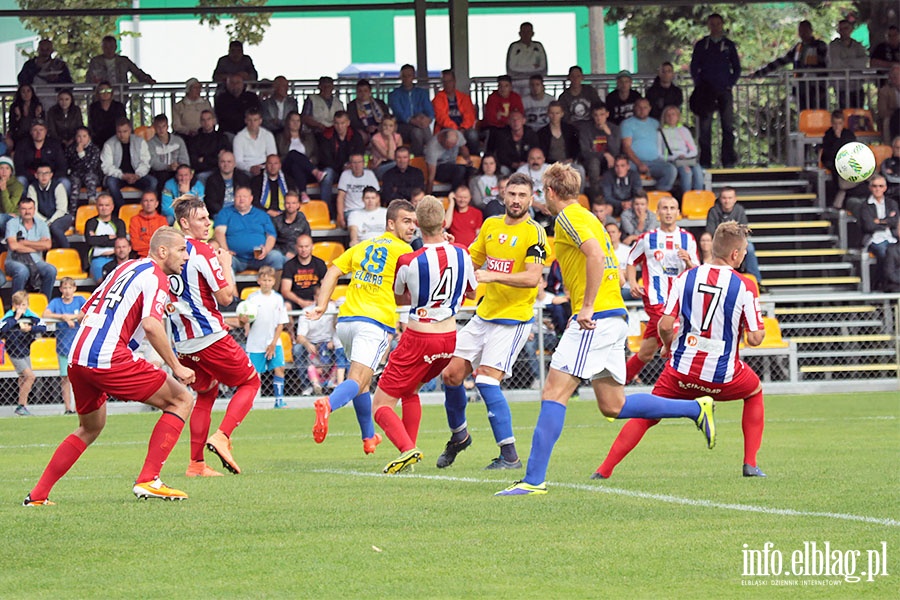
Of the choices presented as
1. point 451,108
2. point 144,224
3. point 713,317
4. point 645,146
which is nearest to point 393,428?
point 713,317

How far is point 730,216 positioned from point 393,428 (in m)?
11.5

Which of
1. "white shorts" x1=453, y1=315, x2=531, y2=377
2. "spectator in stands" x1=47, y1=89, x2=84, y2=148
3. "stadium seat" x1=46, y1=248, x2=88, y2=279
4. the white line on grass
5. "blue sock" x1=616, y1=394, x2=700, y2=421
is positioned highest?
"spectator in stands" x1=47, y1=89, x2=84, y2=148

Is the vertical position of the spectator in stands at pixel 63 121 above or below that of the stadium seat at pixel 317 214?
above

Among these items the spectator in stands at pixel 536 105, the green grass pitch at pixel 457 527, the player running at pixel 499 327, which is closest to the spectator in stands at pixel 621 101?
the spectator in stands at pixel 536 105

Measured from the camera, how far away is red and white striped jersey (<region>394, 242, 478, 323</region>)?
9.52 meters

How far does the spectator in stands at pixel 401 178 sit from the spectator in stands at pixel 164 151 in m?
3.04

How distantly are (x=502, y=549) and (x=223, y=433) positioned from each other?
3.89 m

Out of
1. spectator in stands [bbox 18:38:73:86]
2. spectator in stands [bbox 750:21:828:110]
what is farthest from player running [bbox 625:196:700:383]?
spectator in stands [bbox 18:38:73:86]

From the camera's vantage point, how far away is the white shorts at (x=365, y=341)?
1022 centimetres

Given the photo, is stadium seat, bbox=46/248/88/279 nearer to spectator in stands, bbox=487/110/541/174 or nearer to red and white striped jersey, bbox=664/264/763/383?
spectator in stands, bbox=487/110/541/174

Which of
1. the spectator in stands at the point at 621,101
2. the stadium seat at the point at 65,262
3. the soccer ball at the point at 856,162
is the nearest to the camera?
the soccer ball at the point at 856,162

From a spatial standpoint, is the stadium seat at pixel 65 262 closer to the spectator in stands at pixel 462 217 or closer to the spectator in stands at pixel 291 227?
the spectator in stands at pixel 291 227

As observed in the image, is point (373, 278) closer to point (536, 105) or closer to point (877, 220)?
point (877, 220)

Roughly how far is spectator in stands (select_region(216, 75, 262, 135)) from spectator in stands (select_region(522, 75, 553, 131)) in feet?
14.3
